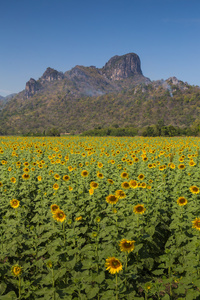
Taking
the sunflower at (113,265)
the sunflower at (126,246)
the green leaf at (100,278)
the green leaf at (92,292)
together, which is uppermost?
the sunflower at (126,246)

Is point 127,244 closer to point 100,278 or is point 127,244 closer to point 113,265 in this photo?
point 113,265

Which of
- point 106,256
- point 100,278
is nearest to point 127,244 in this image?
point 100,278

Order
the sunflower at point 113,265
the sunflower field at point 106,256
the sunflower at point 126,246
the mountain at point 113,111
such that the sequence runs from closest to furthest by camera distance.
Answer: the sunflower at point 113,265, the sunflower at point 126,246, the sunflower field at point 106,256, the mountain at point 113,111

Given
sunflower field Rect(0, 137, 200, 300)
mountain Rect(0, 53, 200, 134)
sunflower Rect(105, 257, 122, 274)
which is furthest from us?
mountain Rect(0, 53, 200, 134)

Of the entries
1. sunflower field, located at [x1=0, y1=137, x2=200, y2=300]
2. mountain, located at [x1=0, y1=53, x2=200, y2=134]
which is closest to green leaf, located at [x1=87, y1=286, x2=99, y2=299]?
sunflower field, located at [x1=0, y1=137, x2=200, y2=300]

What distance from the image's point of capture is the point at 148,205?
4730 mm

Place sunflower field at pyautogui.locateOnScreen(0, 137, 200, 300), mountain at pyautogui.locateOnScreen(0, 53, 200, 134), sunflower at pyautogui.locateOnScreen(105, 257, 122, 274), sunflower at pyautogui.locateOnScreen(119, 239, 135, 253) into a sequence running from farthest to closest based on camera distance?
mountain at pyautogui.locateOnScreen(0, 53, 200, 134) → sunflower field at pyautogui.locateOnScreen(0, 137, 200, 300) → sunflower at pyautogui.locateOnScreen(119, 239, 135, 253) → sunflower at pyautogui.locateOnScreen(105, 257, 122, 274)

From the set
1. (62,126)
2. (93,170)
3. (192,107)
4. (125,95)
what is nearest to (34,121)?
(62,126)

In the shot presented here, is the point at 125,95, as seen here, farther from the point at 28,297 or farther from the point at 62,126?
the point at 28,297

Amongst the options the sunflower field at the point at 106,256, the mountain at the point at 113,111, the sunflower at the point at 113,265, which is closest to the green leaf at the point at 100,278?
the sunflower field at the point at 106,256

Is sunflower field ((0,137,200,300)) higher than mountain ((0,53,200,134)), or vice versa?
mountain ((0,53,200,134))

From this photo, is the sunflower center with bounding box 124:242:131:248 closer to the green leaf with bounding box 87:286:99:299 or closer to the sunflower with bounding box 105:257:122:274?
the sunflower with bounding box 105:257:122:274

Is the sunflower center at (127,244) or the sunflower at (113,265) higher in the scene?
the sunflower center at (127,244)

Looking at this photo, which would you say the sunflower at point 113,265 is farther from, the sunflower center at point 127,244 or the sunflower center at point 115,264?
the sunflower center at point 127,244
